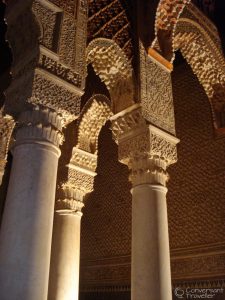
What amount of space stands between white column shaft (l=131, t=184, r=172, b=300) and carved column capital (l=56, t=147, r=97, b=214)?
1745mm

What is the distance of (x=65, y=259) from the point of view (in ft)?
15.8

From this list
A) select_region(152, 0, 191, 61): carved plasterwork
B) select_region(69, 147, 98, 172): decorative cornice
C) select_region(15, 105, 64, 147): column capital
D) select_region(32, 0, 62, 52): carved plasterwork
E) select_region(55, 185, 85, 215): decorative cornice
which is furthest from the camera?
select_region(69, 147, 98, 172): decorative cornice

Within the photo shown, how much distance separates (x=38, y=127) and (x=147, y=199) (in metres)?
1.46

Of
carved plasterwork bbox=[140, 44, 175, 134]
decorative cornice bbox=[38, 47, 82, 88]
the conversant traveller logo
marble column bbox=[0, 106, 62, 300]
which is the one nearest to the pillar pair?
marble column bbox=[0, 106, 62, 300]

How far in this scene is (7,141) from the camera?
6.35 meters

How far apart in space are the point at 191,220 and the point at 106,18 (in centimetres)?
341

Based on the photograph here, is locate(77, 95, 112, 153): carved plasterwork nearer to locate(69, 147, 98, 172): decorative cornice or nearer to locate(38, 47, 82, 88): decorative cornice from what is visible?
locate(69, 147, 98, 172): decorative cornice

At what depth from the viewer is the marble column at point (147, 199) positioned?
3365mm

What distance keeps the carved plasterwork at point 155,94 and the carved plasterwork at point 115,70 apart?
0.17 meters

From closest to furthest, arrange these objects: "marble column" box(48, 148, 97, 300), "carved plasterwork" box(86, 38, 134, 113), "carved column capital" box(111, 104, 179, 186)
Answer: "carved column capital" box(111, 104, 179, 186) → "carved plasterwork" box(86, 38, 134, 113) → "marble column" box(48, 148, 97, 300)

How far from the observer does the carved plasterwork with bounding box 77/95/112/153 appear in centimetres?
580

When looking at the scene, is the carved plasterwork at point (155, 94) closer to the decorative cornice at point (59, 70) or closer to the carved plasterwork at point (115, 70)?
the carved plasterwork at point (115, 70)

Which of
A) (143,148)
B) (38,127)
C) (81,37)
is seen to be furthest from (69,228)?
(81,37)

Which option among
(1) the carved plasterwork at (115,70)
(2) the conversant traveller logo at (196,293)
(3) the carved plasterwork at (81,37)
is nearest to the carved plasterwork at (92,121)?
(1) the carved plasterwork at (115,70)
